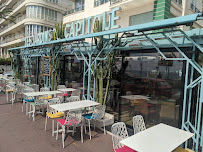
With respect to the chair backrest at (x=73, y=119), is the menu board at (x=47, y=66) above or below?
above

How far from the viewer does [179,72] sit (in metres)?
4.46

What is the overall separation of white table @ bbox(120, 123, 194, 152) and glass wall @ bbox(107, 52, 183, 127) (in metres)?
1.37

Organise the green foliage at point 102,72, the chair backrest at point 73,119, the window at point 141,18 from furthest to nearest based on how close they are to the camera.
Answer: the window at point 141,18 < the green foliage at point 102,72 < the chair backrest at point 73,119

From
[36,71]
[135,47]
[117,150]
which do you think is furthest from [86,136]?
[36,71]

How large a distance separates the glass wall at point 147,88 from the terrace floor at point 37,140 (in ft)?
5.00

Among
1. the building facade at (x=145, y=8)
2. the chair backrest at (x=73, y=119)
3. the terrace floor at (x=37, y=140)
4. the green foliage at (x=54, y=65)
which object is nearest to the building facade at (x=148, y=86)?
the terrace floor at (x=37, y=140)

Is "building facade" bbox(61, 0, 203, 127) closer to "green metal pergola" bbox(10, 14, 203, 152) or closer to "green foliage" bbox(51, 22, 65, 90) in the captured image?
"green metal pergola" bbox(10, 14, 203, 152)

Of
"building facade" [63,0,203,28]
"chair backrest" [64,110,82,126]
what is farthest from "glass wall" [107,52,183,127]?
"building facade" [63,0,203,28]

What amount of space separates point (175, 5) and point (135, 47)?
812 centimetres

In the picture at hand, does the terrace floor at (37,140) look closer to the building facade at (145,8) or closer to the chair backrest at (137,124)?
the chair backrest at (137,124)

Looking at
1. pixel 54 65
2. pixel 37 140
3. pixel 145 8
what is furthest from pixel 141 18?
pixel 37 140

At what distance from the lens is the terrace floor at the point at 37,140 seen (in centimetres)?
412

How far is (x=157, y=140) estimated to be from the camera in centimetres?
296

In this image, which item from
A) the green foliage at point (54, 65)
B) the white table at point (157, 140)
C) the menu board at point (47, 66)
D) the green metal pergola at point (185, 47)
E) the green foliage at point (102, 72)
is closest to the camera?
the white table at point (157, 140)
